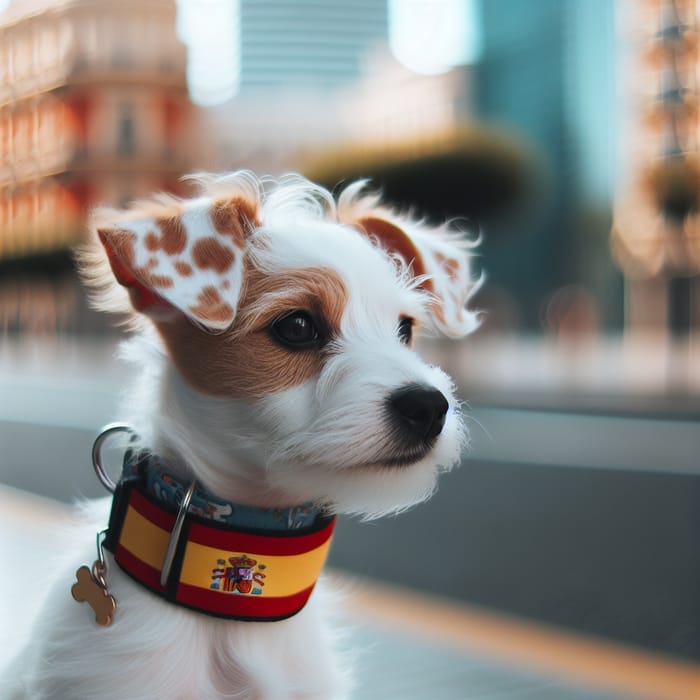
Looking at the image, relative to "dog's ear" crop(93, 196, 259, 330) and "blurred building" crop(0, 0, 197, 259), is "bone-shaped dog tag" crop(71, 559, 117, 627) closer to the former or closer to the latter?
"dog's ear" crop(93, 196, 259, 330)

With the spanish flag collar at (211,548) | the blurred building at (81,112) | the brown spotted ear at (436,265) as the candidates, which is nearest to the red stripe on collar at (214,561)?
the spanish flag collar at (211,548)

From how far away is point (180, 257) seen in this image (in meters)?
1.40

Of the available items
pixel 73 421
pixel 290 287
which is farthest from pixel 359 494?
pixel 73 421

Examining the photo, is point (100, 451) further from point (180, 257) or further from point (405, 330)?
point (405, 330)

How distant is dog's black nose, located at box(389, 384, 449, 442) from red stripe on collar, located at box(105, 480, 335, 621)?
246 millimetres

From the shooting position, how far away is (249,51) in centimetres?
2786

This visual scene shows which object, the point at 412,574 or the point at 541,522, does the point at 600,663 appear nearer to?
the point at 541,522

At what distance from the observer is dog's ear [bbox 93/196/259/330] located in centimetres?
136

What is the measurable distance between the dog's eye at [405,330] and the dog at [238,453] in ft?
0.14

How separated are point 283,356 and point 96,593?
0.45 meters

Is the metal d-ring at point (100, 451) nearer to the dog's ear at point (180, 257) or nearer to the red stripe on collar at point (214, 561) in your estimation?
the red stripe on collar at point (214, 561)

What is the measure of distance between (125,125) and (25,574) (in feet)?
5.17

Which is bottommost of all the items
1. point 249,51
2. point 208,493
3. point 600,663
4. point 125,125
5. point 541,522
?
point 600,663

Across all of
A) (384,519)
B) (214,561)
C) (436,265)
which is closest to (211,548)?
(214,561)
